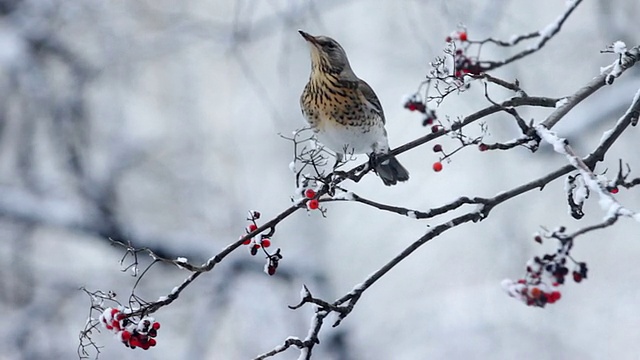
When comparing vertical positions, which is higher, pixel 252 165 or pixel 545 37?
pixel 252 165

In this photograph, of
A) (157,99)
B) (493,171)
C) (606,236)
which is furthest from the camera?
(157,99)

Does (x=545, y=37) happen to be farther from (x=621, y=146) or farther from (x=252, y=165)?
(x=252, y=165)

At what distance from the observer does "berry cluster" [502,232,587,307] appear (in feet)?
3.67

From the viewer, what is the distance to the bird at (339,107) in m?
2.47

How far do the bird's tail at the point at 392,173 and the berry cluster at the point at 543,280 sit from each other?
1.30 metres

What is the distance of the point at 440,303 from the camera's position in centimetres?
489

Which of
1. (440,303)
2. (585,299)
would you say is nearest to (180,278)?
(440,303)

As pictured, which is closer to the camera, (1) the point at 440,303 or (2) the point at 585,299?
(1) the point at 440,303

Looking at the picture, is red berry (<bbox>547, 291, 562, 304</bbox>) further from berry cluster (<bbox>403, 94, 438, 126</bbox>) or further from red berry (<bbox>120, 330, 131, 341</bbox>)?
red berry (<bbox>120, 330, 131, 341</bbox>)

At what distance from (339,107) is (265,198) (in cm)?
333

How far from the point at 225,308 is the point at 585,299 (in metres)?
2.43

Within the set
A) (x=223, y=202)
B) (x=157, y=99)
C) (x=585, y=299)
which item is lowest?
(x=585, y=299)

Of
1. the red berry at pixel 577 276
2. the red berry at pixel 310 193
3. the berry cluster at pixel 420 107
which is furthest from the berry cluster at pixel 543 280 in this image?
the red berry at pixel 310 193

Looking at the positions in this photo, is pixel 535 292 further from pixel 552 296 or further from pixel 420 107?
pixel 420 107
